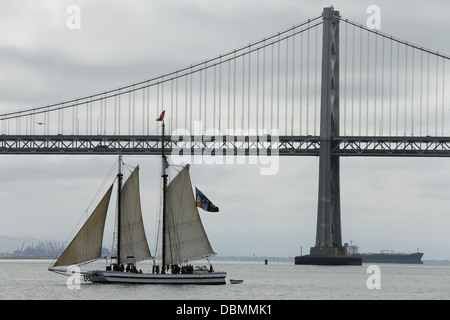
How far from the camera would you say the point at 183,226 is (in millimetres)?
72562

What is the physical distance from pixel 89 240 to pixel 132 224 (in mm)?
3226

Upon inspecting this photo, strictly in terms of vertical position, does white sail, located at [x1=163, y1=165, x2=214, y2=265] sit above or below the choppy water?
above

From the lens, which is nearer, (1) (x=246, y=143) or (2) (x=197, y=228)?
(2) (x=197, y=228)

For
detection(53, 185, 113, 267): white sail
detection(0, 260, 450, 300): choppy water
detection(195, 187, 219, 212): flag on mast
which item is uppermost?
detection(195, 187, 219, 212): flag on mast

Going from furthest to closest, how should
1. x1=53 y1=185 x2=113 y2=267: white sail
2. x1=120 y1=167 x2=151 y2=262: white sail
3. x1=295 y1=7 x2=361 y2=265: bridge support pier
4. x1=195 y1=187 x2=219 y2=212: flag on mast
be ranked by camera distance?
x1=295 y1=7 x2=361 y2=265: bridge support pier → x1=195 y1=187 x2=219 y2=212: flag on mast → x1=120 y1=167 x2=151 y2=262: white sail → x1=53 y1=185 x2=113 y2=267: white sail

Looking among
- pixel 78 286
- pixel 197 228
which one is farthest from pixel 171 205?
pixel 78 286

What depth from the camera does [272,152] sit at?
393ft

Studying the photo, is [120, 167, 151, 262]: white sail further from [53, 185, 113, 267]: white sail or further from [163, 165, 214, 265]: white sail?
→ [163, 165, 214, 265]: white sail

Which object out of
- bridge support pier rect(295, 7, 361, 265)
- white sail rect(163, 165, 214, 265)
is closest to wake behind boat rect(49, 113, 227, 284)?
white sail rect(163, 165, 214, 265)

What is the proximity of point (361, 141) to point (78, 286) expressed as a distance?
51444mm

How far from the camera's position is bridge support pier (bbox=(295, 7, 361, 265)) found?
381 ft

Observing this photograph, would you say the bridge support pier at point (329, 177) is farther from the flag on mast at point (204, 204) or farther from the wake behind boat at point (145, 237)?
the flag on mast at point (204, 204)

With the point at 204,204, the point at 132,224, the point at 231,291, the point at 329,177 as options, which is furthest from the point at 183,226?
the point at 329,177
